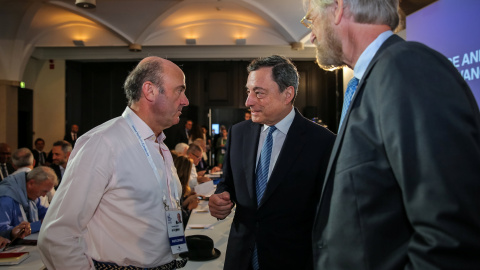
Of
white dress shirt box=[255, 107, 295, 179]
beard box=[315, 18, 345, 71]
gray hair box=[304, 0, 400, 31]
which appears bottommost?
white dress shirt box=[255, 107, 295, 179]

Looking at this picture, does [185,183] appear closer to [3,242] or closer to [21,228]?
[21,228]

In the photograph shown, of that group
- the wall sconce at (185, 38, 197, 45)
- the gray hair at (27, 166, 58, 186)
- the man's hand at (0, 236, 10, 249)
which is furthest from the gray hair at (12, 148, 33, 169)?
the wall sconce at (185, 38, 197, 45)

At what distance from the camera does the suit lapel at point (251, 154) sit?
181cm

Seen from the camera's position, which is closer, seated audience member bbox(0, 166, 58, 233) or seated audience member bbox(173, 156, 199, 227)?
seated audience member bbox(0, 166, 58, 233)

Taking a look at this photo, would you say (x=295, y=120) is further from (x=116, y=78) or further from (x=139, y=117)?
(x=116, y=78)

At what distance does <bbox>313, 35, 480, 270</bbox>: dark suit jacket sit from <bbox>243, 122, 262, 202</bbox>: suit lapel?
35.3 inches

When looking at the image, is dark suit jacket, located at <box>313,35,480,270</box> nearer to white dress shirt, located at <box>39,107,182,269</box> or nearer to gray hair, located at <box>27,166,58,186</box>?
white dress shirt, located at <box>39,107,182,269</box>

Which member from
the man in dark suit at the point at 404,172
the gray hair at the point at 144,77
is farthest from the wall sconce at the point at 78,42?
the man in dark suit at the point at 404,172

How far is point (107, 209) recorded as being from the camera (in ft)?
4.95

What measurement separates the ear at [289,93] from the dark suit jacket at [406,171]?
1046mm

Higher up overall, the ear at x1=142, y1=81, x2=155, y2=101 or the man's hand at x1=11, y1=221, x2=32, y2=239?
the ear at x1=142, y1=81, x2=155, y2=101

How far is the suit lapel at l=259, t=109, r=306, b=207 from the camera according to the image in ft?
5.63

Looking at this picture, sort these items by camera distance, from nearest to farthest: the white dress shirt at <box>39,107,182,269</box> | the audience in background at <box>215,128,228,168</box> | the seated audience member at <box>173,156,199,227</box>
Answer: the white dress shirt at <box>39,107,182,269</box>, the seated audience member at <box>173,156,199,227</box>, the audience in background at <box>215,128,228,168</box>

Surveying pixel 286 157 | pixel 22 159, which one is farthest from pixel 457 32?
pixel 22 159
